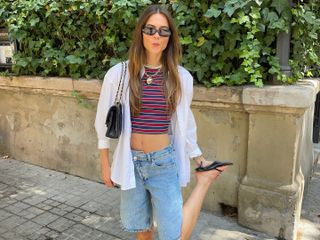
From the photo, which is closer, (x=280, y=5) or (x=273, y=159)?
(x=280, y=5)

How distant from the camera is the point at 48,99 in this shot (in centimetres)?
465

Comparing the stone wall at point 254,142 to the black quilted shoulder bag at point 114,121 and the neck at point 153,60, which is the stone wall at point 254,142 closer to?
the neck at point 153,60

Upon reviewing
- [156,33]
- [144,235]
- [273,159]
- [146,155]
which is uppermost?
[156,33]

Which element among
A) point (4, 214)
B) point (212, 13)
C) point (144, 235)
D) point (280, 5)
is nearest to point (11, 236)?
point (4, 214)

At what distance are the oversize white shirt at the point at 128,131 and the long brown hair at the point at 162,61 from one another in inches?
1.8

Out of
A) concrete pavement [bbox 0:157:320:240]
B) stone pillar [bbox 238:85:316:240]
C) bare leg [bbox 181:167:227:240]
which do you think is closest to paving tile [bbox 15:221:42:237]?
concrete pavement [bbox 0:157:320:240]

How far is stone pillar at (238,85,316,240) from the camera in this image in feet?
9.69

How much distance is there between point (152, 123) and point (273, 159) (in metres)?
1.39

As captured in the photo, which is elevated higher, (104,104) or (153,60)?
(153,60)

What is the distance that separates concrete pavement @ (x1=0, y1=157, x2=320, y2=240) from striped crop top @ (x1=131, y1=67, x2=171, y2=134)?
1.38 metres

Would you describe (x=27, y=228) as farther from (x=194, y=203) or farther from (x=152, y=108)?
(x=152, y=108)

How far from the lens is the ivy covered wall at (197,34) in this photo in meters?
3.04

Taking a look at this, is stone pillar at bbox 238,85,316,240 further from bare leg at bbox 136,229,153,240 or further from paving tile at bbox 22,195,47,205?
paving tile at bbox 22,195,47,205

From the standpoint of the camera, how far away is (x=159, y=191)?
2268 mm
